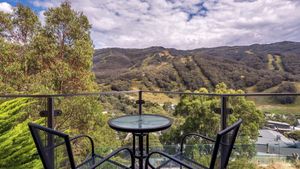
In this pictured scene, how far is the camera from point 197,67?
24578 mm

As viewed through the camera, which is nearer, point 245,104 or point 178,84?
point 245,104

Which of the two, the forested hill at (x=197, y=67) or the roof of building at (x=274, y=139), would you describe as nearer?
the roof of building at (x=274, y=139)

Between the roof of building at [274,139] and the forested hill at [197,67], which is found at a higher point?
the forested hill at [197,67]

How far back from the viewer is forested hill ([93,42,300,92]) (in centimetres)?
1841

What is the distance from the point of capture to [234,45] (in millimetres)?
32031

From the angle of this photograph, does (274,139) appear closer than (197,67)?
Yes

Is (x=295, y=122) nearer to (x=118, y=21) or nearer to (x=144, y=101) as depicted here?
(x=144, y=101)

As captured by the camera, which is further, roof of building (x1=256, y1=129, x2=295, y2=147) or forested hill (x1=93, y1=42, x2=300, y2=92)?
forested hill (x1=93, y1=42, x2=300, y2=92)

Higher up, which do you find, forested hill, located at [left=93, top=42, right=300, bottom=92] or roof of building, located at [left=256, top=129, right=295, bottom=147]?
forested hill, located at [left=93, top=42, right=300, bottom=92]

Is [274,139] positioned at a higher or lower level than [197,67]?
lower

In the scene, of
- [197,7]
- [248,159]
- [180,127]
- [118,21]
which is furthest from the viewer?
[197,7]

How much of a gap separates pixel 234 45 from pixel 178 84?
16223mm

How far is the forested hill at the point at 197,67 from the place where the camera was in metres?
18.4

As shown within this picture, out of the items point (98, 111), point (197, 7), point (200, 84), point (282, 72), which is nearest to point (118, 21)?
point (197, 7)
